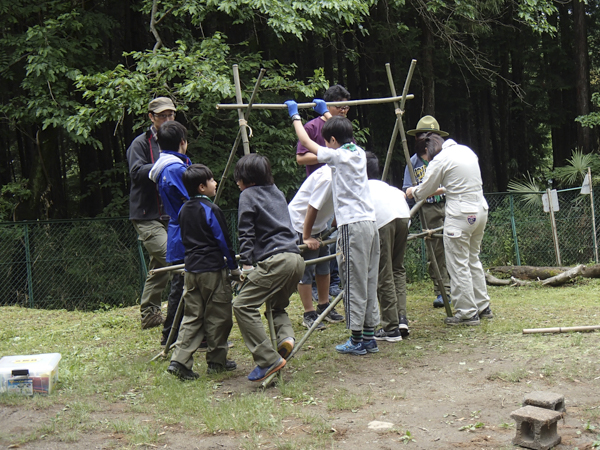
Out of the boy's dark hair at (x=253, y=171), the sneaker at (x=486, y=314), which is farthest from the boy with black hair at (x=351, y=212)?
the sneaker at (x=486, y=314)

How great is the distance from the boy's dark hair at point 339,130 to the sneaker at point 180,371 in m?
2.07

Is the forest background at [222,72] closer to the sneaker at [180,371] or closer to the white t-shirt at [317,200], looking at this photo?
the white t-shirt at [317,200]

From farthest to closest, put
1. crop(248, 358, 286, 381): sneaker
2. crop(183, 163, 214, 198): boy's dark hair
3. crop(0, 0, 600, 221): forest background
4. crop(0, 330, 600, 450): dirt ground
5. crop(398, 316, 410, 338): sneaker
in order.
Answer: crop(0, 0, 600, 221): forest background
crop(398, 316, 410, 338): sneaker
crop(183, 163, 214, 198): boy's dark hair
crop(248, 358, 286, 381): sneaker
crop(0, 330, 600, 450): dirt ground

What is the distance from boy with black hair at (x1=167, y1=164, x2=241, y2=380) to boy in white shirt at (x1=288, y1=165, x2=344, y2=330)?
0.83 m

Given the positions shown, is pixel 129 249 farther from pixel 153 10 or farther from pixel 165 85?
pixel 153 10

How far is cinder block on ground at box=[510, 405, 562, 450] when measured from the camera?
10.1 ft

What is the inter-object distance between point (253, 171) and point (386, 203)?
147 centimetres

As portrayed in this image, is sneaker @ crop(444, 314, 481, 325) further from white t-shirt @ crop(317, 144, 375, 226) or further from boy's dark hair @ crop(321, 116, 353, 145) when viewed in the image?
boy's dark hair @ crop(321, 116, 353, 145)

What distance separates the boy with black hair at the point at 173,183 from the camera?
17.0 ft

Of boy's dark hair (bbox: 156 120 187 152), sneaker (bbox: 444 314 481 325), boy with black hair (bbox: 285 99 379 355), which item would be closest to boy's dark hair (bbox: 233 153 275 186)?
boy with black hair (bbox: 285 99 379 355)

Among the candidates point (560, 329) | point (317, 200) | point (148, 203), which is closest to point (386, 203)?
point (317, 200)

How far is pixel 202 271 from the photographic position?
461 centimetres

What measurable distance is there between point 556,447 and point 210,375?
2532mm

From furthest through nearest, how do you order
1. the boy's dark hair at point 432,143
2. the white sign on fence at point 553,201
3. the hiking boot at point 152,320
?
the white sign on fence at point 553,201, the hiking boot at point 152,320, the boy's dark hair at point 432,143
